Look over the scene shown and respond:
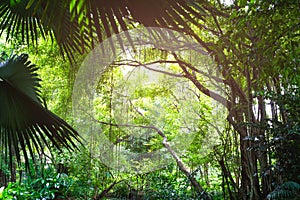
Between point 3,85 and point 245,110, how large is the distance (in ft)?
5.69

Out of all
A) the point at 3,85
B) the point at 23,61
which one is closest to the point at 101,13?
the point at 3,85

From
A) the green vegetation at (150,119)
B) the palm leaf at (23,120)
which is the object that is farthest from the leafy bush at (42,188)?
the palm leaf at (23,120)

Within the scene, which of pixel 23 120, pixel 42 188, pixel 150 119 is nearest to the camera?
pixel 23 120

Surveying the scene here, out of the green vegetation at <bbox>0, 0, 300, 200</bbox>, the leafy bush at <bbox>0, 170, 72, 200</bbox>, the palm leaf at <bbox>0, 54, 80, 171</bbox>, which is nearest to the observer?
the palm leaf at <bbox>0, 54, 80, 171</bbox>

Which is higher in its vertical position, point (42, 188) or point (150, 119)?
point (150, 119)

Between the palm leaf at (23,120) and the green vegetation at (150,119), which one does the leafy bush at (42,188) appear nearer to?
the green vegetation at (150,119)

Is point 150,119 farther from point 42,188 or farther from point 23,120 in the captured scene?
point 23,120

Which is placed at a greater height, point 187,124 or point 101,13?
point 101,13

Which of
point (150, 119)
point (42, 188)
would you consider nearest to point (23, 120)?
point (42, 188)

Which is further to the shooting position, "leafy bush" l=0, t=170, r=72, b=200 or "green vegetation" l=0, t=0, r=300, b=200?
"leafy bush" l=0, t=170, r=72, b=200

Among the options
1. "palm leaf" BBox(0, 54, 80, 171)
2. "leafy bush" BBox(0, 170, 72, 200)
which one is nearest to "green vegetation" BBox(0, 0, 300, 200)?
"leafy bush" BBox(0, 170, 72, 200)

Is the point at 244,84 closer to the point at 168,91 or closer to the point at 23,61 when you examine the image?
the point at 168,91

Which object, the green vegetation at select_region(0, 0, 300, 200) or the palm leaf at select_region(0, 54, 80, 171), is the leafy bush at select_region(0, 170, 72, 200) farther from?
the palm leaf at select_region(0, 54, 80, 171)

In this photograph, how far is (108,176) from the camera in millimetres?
3930
